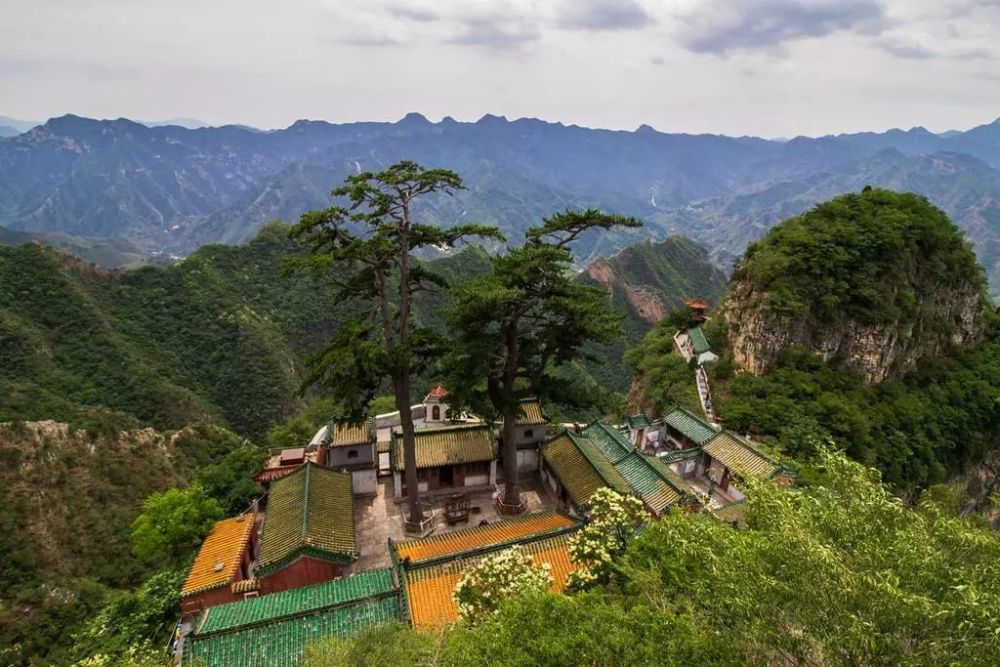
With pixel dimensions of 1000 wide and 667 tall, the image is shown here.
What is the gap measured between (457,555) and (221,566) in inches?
344

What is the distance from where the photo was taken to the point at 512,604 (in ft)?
29.8

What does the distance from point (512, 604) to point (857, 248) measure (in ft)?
125

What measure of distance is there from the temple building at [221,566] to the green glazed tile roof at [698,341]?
96.5ft

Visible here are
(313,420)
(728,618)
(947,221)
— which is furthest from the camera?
(313,420)

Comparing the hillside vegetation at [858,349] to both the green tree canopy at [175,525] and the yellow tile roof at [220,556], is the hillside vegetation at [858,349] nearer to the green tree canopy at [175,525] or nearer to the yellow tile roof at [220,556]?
the yellow tile roof at [220,556]

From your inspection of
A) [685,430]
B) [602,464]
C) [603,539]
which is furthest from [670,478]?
[603,539]

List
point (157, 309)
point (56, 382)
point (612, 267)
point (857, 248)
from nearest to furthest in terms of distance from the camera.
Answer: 1. point (857, 248)
2. point (56, 382)
3. point (157, 309)
4. point (612, 267)

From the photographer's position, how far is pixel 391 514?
24812mm

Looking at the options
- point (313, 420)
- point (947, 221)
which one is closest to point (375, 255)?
point (313, 420)

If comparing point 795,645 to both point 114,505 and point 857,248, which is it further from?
point 114,505

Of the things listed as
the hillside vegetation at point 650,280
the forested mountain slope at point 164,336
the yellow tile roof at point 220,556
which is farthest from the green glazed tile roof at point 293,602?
the hillside vegetation at point 650,280

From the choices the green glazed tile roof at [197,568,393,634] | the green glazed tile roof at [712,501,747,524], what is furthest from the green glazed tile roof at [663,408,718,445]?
the green glazed tile roof at [197,568,393,634]

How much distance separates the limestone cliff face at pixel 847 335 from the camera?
118 feet

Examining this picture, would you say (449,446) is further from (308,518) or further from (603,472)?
(308,518)
